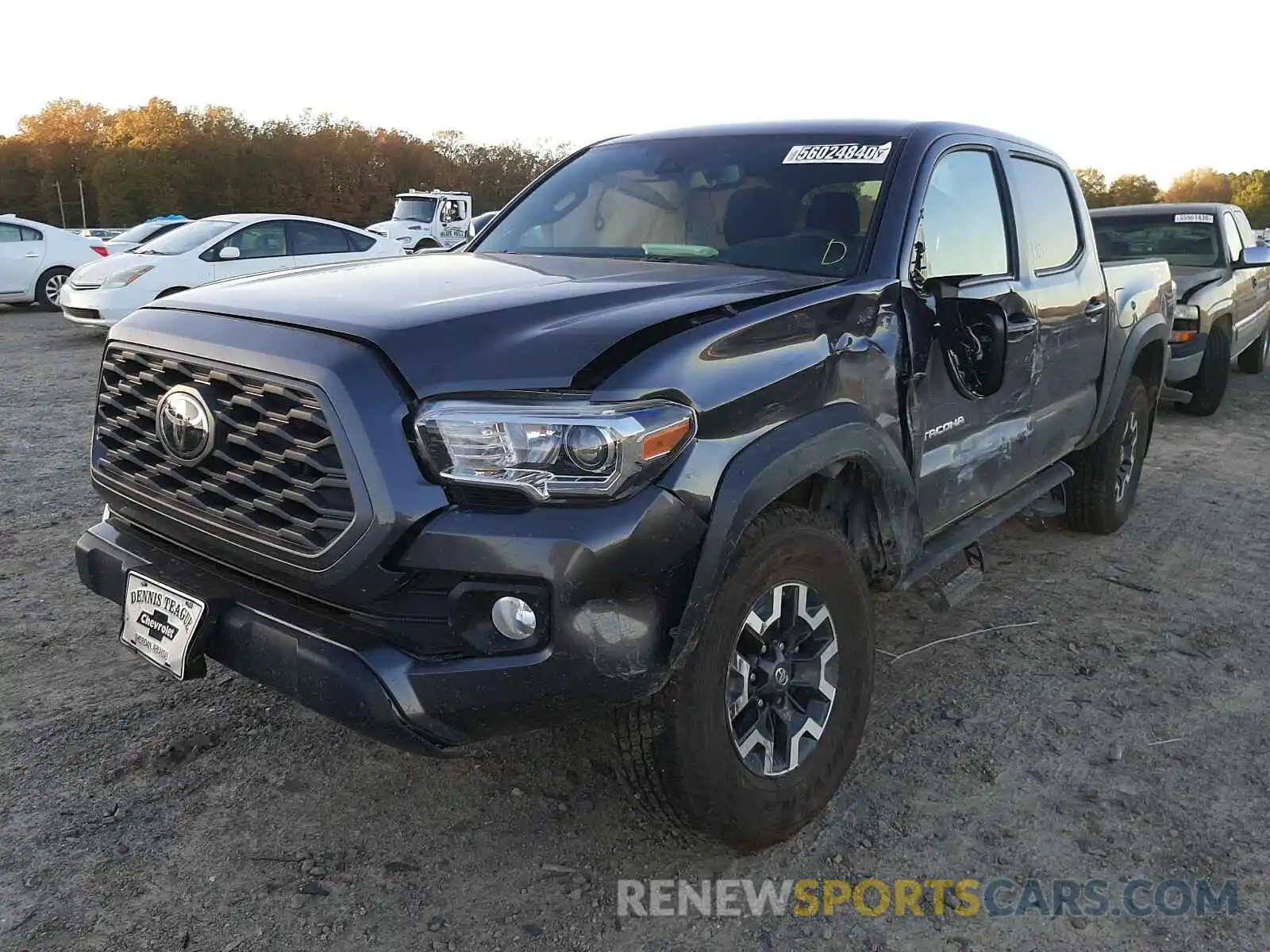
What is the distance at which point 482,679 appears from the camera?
7.02ft

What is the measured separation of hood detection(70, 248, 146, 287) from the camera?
11.7 metres

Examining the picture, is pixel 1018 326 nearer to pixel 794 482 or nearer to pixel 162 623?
pixel 794 482

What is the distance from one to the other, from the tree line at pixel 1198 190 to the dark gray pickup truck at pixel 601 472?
5566cm

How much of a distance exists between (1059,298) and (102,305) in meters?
10.5

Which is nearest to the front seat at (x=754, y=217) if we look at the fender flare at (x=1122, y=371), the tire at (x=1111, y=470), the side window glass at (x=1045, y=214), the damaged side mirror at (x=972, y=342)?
the damaged side mirror at (x=972, y=342)

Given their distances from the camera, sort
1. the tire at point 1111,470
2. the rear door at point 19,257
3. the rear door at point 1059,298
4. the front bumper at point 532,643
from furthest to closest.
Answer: the rear door at point 19,257, the tire at point 1111,470, the rear door at point 1059,298, the front bumper at point 532,643

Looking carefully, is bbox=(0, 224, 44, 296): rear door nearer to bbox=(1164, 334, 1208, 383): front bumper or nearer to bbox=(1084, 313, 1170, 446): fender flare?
bbox=(1164, 334, 1208, 383): front bumper

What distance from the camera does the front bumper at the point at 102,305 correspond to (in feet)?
37.1

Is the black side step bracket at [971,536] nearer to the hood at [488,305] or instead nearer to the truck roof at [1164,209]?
the hood at [488,305]

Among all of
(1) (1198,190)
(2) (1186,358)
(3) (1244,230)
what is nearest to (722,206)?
(2) (1186,358)

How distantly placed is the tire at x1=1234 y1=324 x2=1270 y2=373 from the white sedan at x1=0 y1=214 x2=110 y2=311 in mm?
15550

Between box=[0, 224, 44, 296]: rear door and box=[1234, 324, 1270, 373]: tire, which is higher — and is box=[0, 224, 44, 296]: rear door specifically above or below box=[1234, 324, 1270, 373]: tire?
above

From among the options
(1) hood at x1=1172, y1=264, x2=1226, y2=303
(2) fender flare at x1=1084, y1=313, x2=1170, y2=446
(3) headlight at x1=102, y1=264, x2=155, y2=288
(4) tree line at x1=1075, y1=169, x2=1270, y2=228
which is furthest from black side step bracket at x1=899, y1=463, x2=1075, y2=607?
(4) tree line at x1=1075, y1=169, x2=1270, y2=228

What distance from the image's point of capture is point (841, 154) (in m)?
3.46
